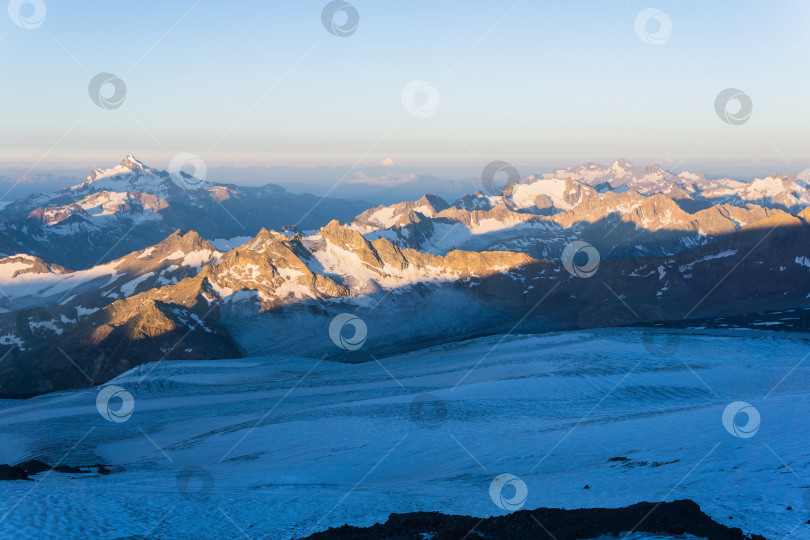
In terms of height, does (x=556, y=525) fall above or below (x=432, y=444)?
below

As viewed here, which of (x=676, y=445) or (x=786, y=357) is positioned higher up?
(x=786, y=357)

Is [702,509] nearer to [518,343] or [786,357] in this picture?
[786,357]

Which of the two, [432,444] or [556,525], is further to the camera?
[432,444]

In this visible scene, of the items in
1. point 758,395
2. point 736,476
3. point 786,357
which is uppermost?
point 786,357

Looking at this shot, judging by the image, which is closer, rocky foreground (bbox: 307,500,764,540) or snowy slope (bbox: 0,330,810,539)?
rocky foreground (bbox: 307,500,764,540)

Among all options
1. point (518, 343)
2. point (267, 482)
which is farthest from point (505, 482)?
point (518, 343)

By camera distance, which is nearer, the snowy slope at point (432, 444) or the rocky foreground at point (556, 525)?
the rocky foreground at point (556, 525)

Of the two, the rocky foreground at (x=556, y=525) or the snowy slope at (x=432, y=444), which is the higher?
the snowy slope at (x=432, y=444)

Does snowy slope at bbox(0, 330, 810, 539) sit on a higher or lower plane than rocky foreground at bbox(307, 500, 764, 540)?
higher
